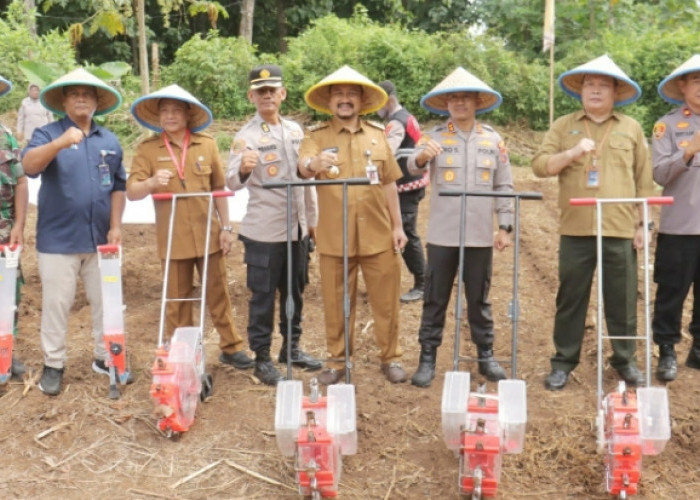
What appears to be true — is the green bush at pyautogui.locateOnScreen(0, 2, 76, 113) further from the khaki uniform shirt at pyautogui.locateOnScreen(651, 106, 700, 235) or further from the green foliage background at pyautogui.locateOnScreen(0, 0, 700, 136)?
the khaki uniform shirt at pyautogui.locateOnScreen(651, 106, 700, 235)

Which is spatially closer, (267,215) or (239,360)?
(267,215)

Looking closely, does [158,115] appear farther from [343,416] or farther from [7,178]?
[343,416]

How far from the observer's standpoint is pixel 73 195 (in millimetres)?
4988

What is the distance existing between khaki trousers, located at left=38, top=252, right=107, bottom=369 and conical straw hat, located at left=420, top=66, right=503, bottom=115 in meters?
2.37

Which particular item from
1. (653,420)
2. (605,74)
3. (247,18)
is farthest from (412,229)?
(247,18)

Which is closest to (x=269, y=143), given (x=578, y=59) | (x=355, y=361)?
(x=355, y=361)

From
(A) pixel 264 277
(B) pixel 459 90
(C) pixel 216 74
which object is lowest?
(A) pixel 264 277

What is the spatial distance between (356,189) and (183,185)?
1116 millimetres

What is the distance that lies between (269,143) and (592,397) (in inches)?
102

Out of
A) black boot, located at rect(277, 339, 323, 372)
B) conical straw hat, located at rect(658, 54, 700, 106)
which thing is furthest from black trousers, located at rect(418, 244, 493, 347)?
conical straw hat, located at rect(658, 54, 700, 106)

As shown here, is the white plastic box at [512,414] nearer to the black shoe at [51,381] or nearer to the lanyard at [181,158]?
the lanyard at [181,158]

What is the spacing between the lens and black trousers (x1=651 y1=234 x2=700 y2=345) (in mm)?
5242

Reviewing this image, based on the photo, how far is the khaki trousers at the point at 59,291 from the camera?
5043mm

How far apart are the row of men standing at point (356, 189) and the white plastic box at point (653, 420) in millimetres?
1222
